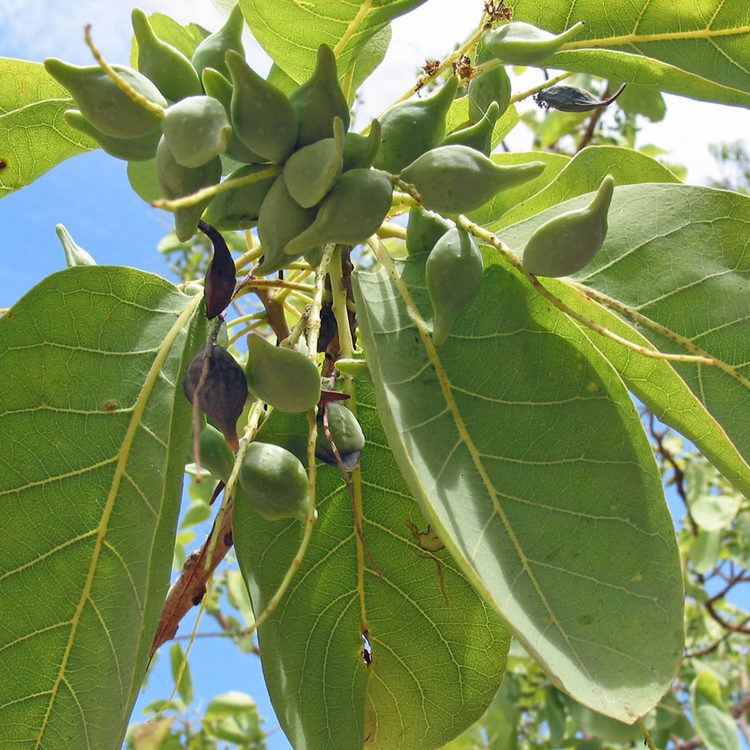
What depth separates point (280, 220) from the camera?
0.99 meters

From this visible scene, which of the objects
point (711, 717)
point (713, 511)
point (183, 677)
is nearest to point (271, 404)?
point (711, 717)

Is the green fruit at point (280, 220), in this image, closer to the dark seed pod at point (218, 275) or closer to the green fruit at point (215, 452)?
the dark seed pod at point (218, 275)

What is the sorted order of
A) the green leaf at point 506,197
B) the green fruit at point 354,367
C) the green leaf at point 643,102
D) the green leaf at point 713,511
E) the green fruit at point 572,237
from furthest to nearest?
the green leaf at point 713,511 < the green leaf at point 643,102 < the green leaf at point 506,197 < the green fruit at point 354,367 < the green fruit at point 572,237

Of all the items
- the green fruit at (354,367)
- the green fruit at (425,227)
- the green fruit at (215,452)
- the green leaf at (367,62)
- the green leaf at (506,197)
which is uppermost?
the green leaf at (367,62)

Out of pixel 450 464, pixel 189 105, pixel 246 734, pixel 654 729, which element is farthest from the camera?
pixel 246 734

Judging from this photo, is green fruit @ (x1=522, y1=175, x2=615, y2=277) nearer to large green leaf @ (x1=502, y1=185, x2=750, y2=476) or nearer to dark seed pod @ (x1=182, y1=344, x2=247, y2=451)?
large green leaf @ (x1=502, y1=185, x2=750, y2=476)

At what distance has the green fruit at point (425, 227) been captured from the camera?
119 cm

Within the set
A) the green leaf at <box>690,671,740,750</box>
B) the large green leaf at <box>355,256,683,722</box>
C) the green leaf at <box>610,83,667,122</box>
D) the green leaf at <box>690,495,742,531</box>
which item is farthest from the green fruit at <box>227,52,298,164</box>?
the green leaf at <box>690,495,742,531</box>

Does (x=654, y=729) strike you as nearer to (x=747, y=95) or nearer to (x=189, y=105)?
(x=747, y=95)

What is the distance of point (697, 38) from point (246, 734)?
12.3 ft

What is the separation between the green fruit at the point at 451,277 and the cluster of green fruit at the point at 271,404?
0.54 feet

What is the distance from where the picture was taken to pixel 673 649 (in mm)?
991

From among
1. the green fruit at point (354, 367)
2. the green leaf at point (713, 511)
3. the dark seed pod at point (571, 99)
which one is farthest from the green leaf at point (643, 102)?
the green fruit at point (354, 367)

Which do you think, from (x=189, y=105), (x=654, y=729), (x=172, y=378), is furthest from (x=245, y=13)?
(x=654, y=729)
